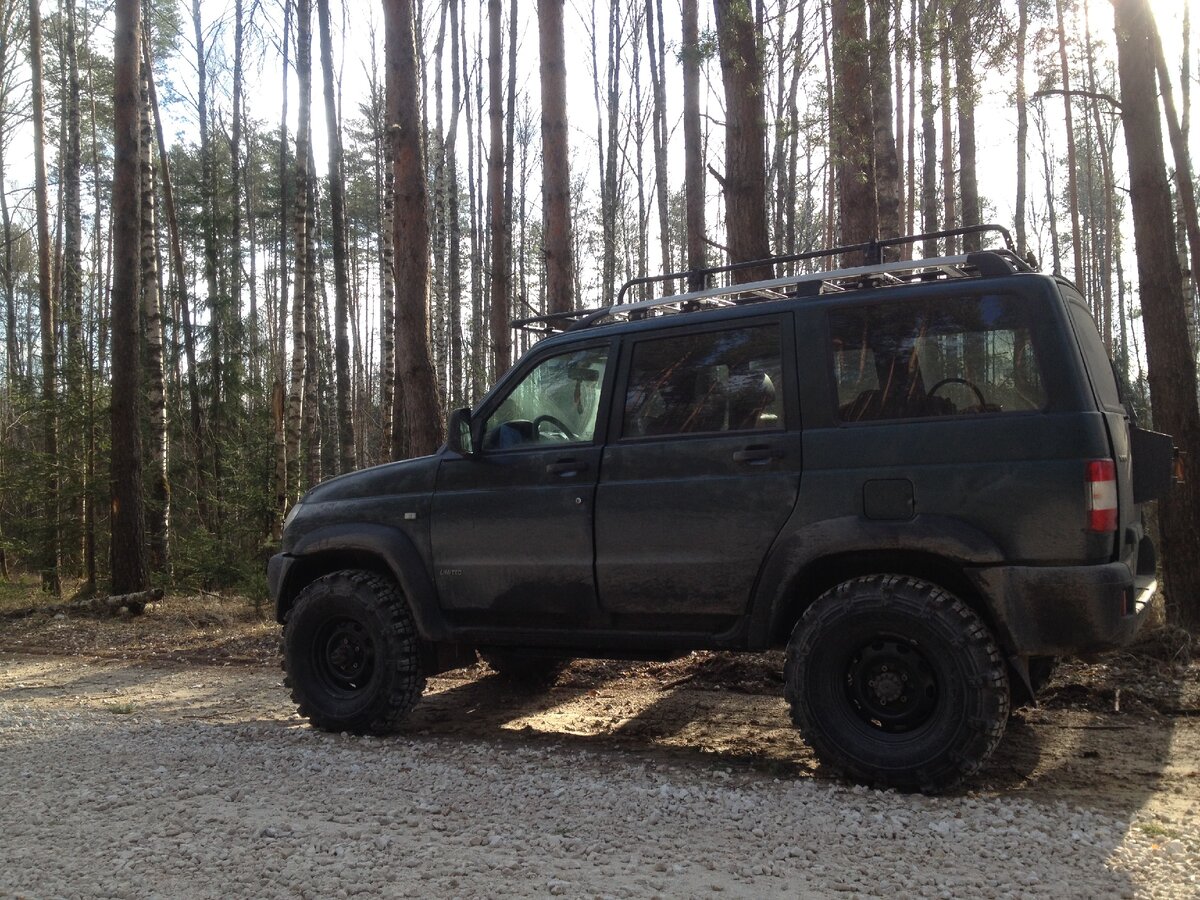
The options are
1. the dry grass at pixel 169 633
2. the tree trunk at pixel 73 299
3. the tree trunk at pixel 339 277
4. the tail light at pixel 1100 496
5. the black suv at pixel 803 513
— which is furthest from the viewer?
the tree trunk at pixel 339 277

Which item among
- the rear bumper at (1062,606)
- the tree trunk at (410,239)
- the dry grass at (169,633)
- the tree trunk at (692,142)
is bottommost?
the dry grass at (169,633)

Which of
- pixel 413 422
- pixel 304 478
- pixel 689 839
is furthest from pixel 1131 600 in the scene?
pixel 304 478

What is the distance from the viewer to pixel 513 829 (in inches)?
157

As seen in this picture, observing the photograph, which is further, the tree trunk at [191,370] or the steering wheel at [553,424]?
the tree trunk at [191,370]

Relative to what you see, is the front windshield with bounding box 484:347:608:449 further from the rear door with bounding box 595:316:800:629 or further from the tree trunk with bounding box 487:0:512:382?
the tree trunk with bounding box 487:0:512:382

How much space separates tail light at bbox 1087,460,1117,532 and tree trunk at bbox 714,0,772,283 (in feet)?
19.6

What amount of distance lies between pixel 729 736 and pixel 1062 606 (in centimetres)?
221

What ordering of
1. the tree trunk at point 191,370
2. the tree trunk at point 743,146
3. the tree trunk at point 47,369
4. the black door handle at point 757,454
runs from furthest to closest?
the tree trunk at point 191,370, the tree trunk at point 47,369, the tree trunk at point 743,146, the black door handle at point 757,454

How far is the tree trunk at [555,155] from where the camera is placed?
12375mm

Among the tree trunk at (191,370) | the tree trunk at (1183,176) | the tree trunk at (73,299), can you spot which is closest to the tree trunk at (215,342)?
the tree trunk at (191,370)

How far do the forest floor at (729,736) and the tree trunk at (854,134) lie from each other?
531 cm

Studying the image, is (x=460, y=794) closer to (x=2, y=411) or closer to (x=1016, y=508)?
(x=1016, y=508)

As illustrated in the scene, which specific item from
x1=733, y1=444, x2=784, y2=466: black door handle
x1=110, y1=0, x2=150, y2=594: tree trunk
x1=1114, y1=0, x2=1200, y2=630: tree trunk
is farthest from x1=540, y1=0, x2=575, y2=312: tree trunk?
x1=733, y1=444, x2=784, y2=466: black door handle

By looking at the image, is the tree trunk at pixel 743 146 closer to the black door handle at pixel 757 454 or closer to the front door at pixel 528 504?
the front door at pixel 528 504
